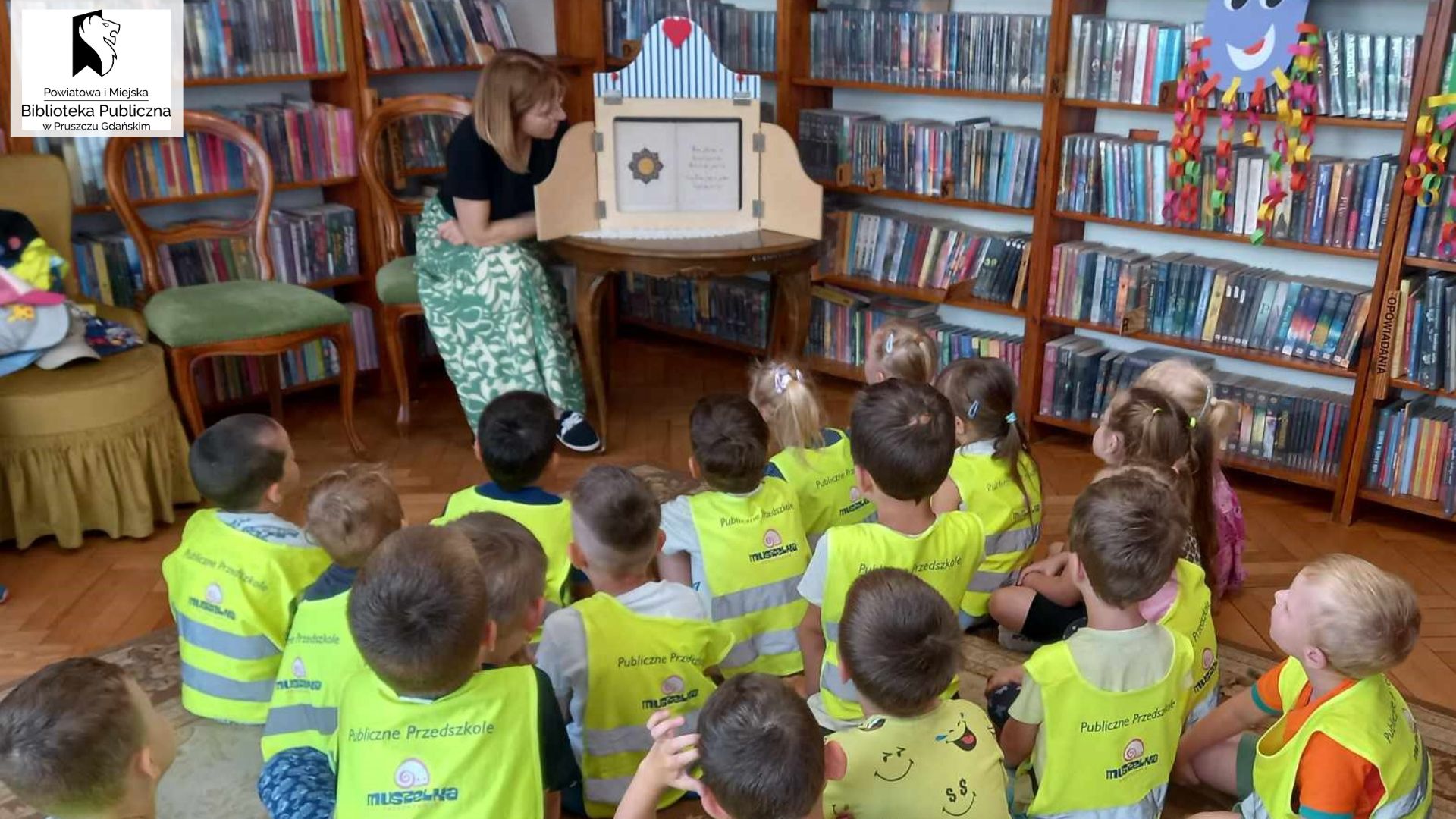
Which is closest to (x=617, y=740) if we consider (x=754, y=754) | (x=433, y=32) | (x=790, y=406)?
(x=754, y=754)

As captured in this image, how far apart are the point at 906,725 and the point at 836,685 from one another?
50cm

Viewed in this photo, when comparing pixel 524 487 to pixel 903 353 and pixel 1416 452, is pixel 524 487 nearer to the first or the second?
pixel 903 353

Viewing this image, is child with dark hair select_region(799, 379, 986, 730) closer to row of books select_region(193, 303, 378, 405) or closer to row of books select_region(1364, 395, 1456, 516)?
row of books select_region(1364, 395, 1456, 516)

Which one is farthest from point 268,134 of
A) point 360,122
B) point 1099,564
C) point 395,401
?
point 1099,564

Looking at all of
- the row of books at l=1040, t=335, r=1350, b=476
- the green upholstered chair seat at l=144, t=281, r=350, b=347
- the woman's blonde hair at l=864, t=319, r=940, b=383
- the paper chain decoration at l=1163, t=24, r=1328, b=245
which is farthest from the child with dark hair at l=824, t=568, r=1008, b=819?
the green upholstered chair seat at l=144, t=281, r=350, b=347

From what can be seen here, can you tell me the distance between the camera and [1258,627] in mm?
2814

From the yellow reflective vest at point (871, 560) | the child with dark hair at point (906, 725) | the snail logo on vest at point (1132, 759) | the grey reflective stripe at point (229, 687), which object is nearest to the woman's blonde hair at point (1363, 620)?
the snail logo on vest at point (1132, 759)

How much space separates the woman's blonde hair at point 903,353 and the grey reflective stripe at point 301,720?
1.44 meters

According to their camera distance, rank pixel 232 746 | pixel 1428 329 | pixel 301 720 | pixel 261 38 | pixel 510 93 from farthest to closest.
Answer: pixel 261 38 < pixel 510 93 < pixel 1428 329 < pixel 232 746 < pixel 301 720

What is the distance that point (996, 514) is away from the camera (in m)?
2.59

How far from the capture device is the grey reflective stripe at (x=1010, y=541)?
2.62 metres

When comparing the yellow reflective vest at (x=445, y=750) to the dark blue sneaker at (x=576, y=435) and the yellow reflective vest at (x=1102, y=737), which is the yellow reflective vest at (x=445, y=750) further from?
the dark blue sneaker at (x=576, y=435)

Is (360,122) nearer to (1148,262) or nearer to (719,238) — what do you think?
(719,238)

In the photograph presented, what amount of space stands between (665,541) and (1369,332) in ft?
6.60
